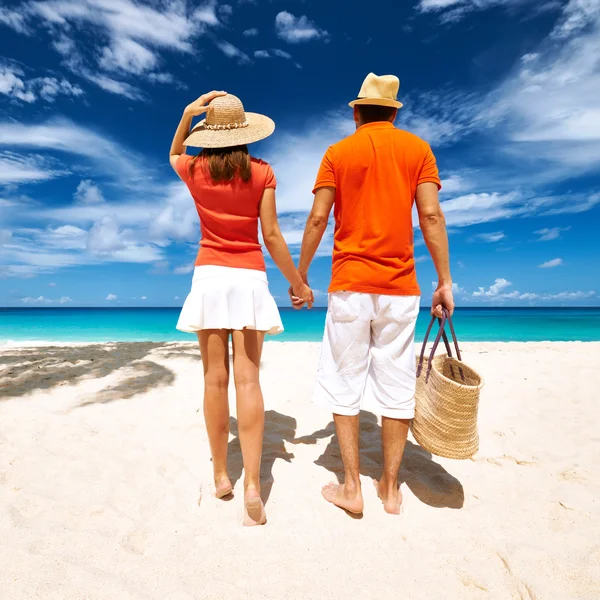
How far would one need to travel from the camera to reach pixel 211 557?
204 cm

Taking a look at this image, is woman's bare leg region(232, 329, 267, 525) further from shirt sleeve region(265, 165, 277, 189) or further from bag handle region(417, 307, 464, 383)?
bag handle region(417, 307, 464, 383)

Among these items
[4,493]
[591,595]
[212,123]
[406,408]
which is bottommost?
[591,595]

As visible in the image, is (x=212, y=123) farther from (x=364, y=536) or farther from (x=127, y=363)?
(x=127, y=363)

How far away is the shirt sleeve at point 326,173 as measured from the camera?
2404 mm

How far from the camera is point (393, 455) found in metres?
2.53

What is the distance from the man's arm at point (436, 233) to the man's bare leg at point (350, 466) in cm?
90

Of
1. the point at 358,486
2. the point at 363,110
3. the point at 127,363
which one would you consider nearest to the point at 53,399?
the point at 127,363

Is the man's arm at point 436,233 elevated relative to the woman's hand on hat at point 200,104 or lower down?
lower down

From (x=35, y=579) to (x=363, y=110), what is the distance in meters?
3.03

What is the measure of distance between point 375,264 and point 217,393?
1259 mm

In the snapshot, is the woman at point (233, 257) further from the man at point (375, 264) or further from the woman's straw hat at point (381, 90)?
the woman's straw hat at point (381, 90)

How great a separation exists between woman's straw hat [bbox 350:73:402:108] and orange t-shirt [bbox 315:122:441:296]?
132 millimetres

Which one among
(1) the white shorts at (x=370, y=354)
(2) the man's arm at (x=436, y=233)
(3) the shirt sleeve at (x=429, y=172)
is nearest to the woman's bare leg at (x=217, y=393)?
(1) the white shorts at (x=370, y=354)

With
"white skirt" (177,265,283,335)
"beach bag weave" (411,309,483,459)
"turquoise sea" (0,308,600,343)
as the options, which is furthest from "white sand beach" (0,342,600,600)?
"turquoise sea" (0,308,600,343)
